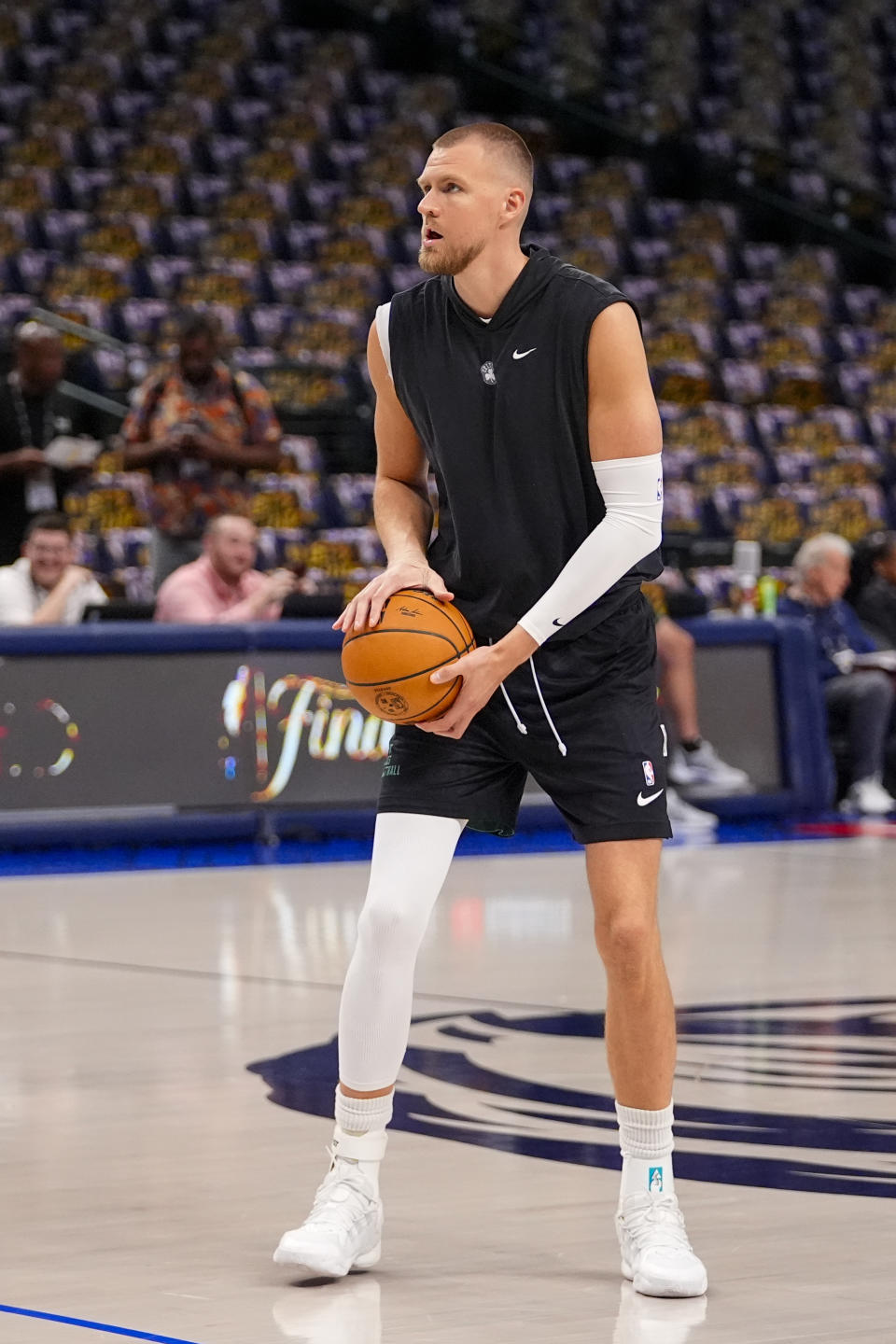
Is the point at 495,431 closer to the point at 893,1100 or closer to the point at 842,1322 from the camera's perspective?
the point at 842,1322

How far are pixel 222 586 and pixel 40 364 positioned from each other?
141cm

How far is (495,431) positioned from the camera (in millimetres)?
3531

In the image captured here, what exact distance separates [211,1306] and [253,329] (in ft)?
48.1

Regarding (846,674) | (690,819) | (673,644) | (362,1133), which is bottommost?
(690,819)

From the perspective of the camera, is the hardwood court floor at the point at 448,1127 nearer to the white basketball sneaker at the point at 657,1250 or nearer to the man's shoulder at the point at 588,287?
the white basketball sneaker at the point at 657,1250

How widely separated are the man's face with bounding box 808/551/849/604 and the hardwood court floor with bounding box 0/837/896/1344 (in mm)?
4152

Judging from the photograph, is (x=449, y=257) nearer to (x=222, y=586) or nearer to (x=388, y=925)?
(x=388, y=925)

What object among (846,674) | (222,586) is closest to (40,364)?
(222,586)

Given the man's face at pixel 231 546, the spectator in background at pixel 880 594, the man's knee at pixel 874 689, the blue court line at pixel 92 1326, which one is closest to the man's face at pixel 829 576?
the man's knee at pixel 874 689

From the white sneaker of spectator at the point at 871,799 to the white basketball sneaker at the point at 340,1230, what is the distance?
28.4 ft

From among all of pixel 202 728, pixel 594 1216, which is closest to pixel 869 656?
pixel 202 728

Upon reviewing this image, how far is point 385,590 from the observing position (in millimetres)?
3508

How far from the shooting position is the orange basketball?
11.2 ft

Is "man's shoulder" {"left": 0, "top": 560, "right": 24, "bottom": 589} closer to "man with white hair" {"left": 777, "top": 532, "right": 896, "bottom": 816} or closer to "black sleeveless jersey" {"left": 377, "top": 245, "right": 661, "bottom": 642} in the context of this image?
"man with white hair" {"left": 777, "top": 532, "right": 896, "bottom": 816}
